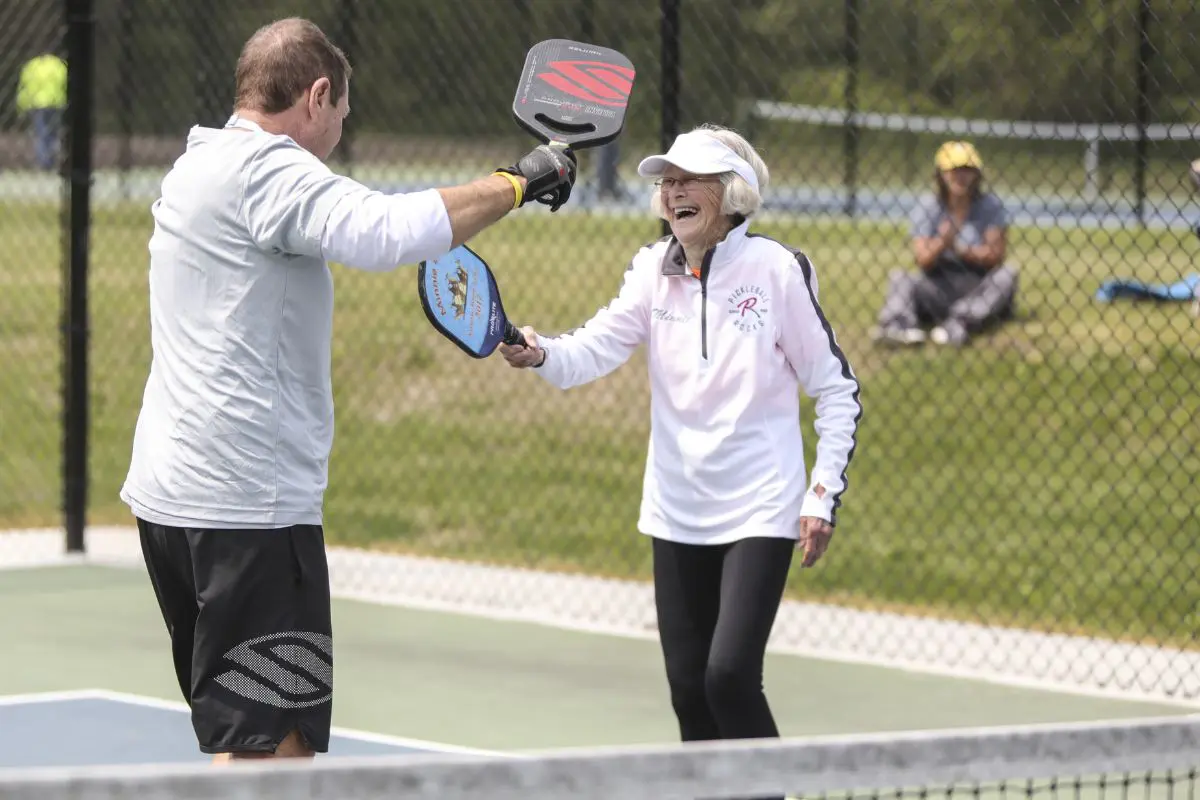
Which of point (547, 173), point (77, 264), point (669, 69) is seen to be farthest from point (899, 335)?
point (547, 173)

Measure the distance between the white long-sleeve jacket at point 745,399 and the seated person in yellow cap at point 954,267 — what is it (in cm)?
583

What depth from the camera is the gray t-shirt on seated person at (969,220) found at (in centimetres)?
1073

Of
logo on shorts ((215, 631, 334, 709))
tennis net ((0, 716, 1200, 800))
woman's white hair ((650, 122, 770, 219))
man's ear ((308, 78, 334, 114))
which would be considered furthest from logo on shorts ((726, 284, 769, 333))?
tennis net ((0, 716, 1200, 800))

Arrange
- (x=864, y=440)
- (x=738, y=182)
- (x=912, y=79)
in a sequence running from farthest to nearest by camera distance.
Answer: (x=912, y=79), (x=864, y=440), (x=738, y=182)

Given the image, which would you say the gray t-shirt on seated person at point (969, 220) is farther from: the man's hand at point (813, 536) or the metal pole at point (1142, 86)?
the man's hand at point (813, 536)

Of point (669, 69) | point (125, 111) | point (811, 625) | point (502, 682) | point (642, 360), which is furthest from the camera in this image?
point (125, 111)

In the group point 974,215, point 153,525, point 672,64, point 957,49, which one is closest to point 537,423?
point 974,215

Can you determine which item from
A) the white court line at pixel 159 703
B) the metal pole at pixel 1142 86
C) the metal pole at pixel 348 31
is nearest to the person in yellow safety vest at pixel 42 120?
the metal pole at pixel 348 31

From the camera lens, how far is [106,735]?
627cm

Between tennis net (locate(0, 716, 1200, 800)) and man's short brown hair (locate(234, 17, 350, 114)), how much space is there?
1.82m

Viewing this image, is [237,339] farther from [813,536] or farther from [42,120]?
[42,120]

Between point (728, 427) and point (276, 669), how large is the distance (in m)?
1.23

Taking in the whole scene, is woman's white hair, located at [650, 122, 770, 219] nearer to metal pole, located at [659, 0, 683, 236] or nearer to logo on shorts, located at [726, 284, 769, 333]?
logo on shorts, located at [726, 284, 769, 333]

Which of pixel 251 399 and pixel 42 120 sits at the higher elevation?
pixel 42 120
